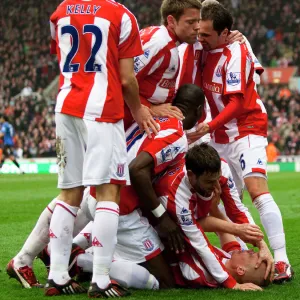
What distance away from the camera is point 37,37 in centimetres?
3416

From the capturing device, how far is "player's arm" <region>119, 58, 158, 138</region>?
15.3ft

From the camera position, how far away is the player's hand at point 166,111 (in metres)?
5.30

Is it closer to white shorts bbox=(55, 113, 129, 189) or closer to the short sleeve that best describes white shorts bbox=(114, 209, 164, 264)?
white shorts bbox=(55, 113, 129, 189)

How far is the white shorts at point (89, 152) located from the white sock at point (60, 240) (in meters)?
0.16

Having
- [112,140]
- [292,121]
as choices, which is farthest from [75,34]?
[292,121]

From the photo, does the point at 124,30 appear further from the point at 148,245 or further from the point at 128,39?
the point at 148,245

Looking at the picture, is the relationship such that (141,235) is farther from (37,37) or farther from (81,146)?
(37,37)

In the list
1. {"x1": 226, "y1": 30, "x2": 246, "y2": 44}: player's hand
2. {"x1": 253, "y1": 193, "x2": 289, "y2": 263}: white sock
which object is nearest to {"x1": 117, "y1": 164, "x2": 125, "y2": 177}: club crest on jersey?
{"x1": 253, "y1": 193, "x2": 289, "y2": 263}: white sock

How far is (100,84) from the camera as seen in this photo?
4.59 metres

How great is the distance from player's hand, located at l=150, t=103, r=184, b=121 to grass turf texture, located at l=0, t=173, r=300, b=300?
4.07 feet

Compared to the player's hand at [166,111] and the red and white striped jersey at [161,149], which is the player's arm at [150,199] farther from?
the player's hand at [166,111]

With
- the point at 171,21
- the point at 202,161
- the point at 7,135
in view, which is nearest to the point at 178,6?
the point at 171,21

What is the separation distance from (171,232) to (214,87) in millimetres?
1779

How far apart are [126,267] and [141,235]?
260mm
